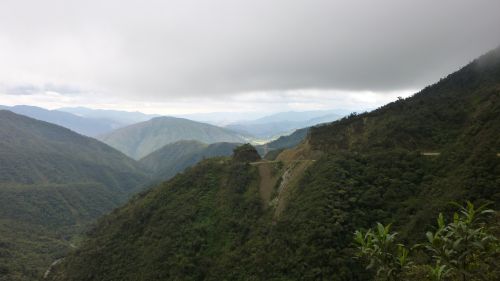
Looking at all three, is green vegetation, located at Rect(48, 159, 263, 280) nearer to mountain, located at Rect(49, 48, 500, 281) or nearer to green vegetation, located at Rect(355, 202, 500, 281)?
mountain, located at Rect(49, 48, 500, 281)

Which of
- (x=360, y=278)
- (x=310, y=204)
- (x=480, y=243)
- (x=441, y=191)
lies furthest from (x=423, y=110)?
(x=480, y=243)

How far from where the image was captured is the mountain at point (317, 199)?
2265 inches

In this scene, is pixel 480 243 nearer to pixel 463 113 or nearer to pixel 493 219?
pixel 493 219

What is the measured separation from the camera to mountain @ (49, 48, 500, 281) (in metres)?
57.5

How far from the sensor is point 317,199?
69.4 m

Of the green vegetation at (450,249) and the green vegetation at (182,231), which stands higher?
the green vegetation at (450,249)

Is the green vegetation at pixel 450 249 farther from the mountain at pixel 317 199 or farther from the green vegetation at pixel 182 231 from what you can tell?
the green vegetation at pixel 182 231

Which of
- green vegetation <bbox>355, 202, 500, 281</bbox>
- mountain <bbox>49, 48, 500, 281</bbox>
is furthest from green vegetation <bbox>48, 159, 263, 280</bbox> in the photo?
green vegetation <bbox>355, 202, 500, 281</bbox>

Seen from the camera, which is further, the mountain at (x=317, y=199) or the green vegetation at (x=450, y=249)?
the mountain at (x=317, y=199)

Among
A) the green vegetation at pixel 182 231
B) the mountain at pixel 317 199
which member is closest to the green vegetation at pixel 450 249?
the mountain at pixel 317 199

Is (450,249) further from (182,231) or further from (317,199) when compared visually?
(182,231)

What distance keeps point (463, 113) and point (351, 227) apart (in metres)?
54.6

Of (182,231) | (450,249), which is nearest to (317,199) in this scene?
(182,231)

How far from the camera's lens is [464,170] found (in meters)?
58.2
